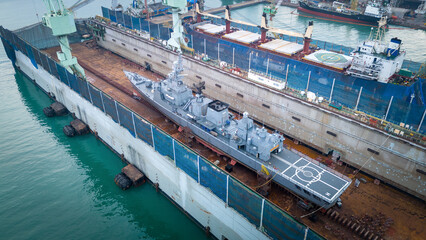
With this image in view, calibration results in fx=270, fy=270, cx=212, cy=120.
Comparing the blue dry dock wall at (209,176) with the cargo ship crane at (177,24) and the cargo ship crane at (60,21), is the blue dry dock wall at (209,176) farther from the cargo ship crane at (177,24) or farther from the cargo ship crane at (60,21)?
the cargo ship crane at (177,24)

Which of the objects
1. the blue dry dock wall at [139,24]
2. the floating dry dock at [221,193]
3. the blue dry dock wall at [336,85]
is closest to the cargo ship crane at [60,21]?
the floating dry dock at [221,193]

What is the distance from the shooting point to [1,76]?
202ft

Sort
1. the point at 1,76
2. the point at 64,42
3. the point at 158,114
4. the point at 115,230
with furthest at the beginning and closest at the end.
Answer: the point at 1,76 < the point at 64,42 < the point at 158,114 < the point at 115,230

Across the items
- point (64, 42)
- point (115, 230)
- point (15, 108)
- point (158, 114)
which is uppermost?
point (64, 42)

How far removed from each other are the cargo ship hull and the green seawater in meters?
81.1

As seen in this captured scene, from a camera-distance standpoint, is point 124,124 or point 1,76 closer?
point 124,124

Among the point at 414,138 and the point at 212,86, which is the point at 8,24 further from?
the point at 414,138

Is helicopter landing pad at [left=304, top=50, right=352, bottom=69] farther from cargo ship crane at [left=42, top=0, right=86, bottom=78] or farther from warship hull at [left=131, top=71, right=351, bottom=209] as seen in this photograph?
cargo ship crane at [left=42, top=0, right=86, bottom=78]

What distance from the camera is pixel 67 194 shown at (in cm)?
3378

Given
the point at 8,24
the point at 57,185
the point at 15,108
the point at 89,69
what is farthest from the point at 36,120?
the point at 8,24

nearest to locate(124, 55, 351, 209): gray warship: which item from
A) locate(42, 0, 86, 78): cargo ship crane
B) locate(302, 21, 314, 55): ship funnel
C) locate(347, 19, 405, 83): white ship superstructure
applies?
locate(347, 19, 405, 83): white ship superstructure

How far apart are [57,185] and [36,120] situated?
60.2 feet

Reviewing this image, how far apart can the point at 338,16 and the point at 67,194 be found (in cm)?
→ 8950

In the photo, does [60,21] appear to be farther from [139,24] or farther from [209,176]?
[209,176]
